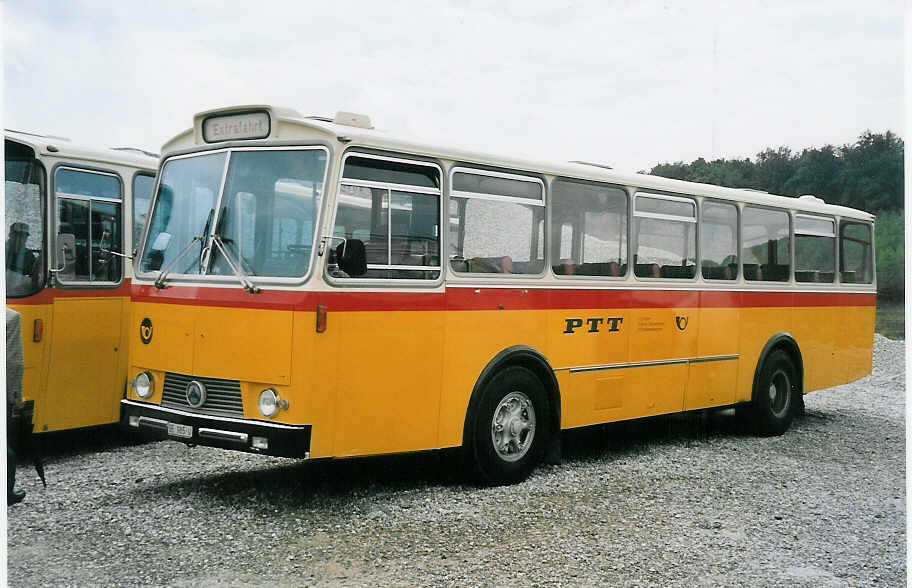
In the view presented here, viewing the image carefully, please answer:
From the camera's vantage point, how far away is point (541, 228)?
27.0 feet

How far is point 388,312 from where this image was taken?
689cm

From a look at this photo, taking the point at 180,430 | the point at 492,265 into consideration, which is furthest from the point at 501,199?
Result: the point at 180,430

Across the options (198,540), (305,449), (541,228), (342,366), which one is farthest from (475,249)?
(198,540)

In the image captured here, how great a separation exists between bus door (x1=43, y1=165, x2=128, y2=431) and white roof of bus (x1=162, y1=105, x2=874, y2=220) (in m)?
1.41

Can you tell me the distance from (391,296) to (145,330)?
2022 millimetres

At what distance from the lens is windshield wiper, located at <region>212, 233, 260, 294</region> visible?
659cm

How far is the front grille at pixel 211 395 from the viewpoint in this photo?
6.65 m

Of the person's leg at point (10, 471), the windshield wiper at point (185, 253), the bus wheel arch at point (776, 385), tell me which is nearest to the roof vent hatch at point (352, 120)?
the windshield wiper at point (185, 253)

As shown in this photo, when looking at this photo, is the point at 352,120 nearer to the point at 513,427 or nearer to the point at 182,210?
the point at 182,210

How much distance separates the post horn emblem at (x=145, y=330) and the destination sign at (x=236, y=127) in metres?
1.50

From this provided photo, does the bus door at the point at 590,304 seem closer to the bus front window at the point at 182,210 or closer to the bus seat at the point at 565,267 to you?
the bus seat at the point at 565,267

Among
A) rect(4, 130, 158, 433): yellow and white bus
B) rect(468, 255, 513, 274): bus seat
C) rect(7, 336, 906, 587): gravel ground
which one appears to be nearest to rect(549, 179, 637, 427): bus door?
rect(468, 255, 513, 274): bus seat

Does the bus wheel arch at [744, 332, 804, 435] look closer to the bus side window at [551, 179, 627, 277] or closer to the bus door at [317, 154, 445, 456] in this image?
the bus side window at [551, 179, 627, 277]

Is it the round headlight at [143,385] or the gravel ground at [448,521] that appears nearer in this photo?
the gravel ground at [448,521]
